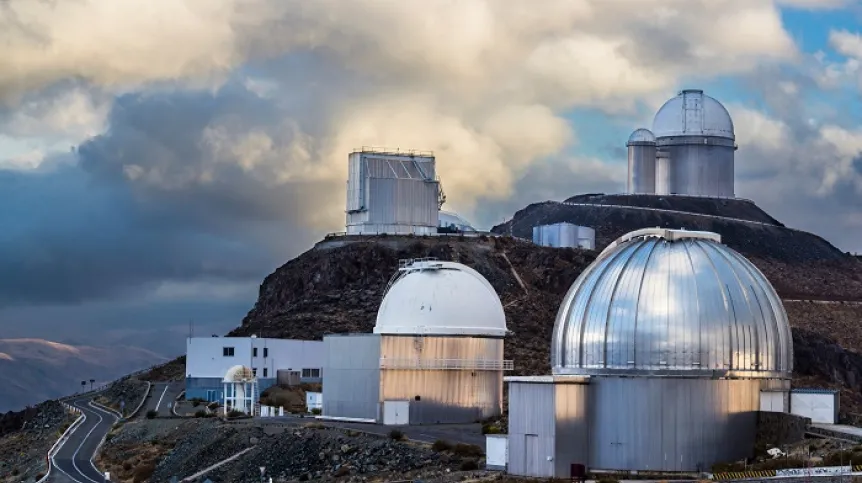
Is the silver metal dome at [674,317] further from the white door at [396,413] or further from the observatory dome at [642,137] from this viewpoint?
the observatory dome at [642,137]

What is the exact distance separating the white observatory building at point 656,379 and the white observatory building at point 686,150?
7217cm

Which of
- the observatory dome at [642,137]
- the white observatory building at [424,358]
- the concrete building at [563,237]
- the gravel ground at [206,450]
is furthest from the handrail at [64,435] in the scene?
the observatory dome at [642,137]

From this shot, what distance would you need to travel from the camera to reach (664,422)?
A: 147 ft

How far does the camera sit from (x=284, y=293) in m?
102

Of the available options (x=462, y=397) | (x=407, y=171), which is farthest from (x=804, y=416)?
(x=407, y=171)

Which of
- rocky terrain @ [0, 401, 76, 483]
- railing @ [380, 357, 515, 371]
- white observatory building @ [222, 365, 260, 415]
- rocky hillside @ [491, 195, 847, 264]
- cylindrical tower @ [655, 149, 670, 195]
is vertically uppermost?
cylindrical tower @ [655, 149, 670, 195]

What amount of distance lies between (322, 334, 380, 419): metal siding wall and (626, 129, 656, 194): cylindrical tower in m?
55.3

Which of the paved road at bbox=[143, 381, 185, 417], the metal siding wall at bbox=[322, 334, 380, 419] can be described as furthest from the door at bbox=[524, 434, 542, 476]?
the paved road at bbox=[143, 381, 185, 417]

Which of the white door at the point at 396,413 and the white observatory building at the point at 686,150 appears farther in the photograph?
the white observatory building at the point at 686,150

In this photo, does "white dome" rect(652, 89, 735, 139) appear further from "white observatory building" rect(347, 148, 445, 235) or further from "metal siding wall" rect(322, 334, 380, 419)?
"metal siding wall" rect(322, 334, 380, 419)

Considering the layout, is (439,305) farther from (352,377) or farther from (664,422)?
(664,422)

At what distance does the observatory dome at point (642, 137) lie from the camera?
11669 cm

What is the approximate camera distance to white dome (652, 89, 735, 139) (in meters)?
116

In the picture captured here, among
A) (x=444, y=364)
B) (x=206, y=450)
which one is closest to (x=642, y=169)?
(x=444, y=364)
